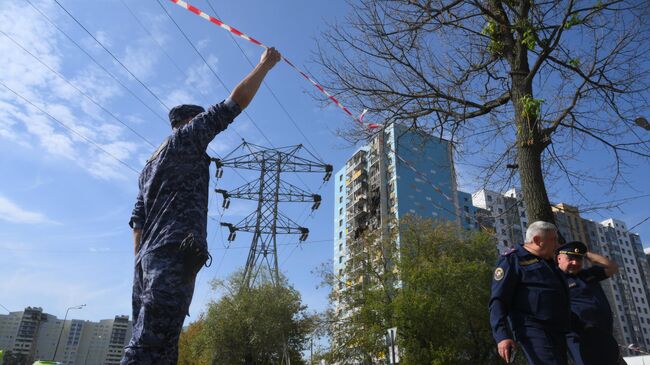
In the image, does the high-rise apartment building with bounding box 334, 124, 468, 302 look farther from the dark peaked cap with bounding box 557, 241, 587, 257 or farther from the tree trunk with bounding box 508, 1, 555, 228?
the dark peaked cap with bounding box 557, 241, 587, 257

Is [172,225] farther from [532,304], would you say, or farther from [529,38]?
[529,38]

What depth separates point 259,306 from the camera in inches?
1054

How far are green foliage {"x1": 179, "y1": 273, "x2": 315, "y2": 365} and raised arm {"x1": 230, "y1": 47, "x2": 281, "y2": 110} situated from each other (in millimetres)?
24714

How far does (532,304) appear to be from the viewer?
3.14 metres

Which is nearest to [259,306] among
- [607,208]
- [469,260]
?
[469,260]

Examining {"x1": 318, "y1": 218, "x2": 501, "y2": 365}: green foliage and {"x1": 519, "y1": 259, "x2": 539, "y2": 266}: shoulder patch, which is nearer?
{"x1": 519, "y1": 259, "x2": 539, "y2": 266}: shoulder patch

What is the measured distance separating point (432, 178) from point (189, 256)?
66.9 meters

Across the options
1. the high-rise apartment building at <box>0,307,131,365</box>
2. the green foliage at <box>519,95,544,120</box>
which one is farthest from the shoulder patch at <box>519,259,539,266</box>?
the high-rise apartment building at <box>0,307,131,365</box>

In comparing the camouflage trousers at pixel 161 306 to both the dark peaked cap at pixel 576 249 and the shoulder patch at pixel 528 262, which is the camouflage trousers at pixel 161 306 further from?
the dark peaked cap at pixel 576 249

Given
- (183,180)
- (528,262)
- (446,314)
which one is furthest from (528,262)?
(446,314)

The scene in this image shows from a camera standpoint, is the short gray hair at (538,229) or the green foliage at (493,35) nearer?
the short gray hair at (538,229)

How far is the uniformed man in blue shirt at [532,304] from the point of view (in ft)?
9.78

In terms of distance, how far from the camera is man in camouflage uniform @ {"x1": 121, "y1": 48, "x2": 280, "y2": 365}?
1912 millimetres

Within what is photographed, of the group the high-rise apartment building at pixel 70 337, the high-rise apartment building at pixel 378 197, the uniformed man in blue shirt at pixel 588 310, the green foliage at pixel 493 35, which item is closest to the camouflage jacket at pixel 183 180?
the uniformed man in blue shirt at pixel 588 310
